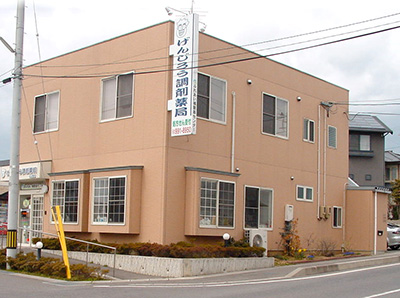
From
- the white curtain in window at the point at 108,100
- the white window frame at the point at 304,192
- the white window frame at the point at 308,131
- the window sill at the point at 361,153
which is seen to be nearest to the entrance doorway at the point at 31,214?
the white curtain in window at the point at 108,100

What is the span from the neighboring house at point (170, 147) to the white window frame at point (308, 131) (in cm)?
9

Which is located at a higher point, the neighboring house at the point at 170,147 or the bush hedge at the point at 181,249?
the neighboring house at the point at 170,147

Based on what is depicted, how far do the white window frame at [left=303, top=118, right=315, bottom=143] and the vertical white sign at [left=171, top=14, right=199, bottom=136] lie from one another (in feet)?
27.8

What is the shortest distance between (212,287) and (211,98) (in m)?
8.03

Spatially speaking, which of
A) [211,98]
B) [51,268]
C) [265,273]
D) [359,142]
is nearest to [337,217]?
[265,273]

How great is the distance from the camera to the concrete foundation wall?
16812 mm

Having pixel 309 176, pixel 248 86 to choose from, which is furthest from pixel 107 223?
pixel 309 176

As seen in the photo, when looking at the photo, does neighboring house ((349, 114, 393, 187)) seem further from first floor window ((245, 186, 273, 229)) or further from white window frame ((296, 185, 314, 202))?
first floor window ((245, 186, 273, 229))

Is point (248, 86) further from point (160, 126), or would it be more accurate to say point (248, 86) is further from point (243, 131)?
point (160, 126)

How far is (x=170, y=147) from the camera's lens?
62.3 feet

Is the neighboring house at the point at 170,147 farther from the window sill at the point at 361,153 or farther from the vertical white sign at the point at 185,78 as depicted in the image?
the window sill at the point at 361,153

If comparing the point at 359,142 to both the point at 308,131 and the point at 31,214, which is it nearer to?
the point at 308,131

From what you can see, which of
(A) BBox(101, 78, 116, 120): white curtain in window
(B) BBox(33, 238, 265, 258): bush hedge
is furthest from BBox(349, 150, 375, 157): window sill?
(A) BBox(101, 78, 116, 120): white curtain in window

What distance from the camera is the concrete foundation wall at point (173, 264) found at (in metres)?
16.8
